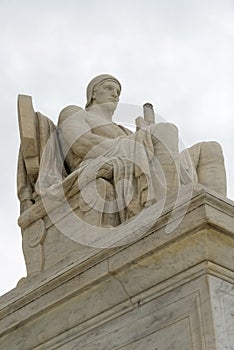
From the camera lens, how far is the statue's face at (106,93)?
26.9ft

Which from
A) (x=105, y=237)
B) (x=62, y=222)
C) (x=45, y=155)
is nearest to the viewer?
(x=105, y=237)

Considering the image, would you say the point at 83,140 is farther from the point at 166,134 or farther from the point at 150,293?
the point at 150,293

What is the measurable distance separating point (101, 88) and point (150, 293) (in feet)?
11.2

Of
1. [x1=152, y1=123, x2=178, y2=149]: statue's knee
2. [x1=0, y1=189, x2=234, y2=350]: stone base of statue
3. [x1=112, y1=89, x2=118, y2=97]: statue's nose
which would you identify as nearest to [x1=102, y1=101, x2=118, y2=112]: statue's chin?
[x1=112, y1=89, x2=118, y2=97]: statue's nose

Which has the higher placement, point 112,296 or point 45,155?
point 45,155

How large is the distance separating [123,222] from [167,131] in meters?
1.08

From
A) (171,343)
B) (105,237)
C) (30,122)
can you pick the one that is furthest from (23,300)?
(30,122)

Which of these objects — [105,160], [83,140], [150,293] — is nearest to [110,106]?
[83,140]

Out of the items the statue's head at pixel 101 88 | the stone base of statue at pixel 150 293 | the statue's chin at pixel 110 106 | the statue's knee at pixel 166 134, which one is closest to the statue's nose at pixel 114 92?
the statue's head at pixel 101 88

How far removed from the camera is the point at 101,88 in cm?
823

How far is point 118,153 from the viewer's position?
6.78 m

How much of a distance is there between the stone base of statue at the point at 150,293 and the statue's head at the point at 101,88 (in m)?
2.56

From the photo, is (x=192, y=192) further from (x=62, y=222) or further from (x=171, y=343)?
(x=62, y=222)

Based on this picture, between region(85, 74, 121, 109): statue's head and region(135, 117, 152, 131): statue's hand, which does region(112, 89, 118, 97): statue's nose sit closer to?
region(85, 74, 121, 109): statue's head
